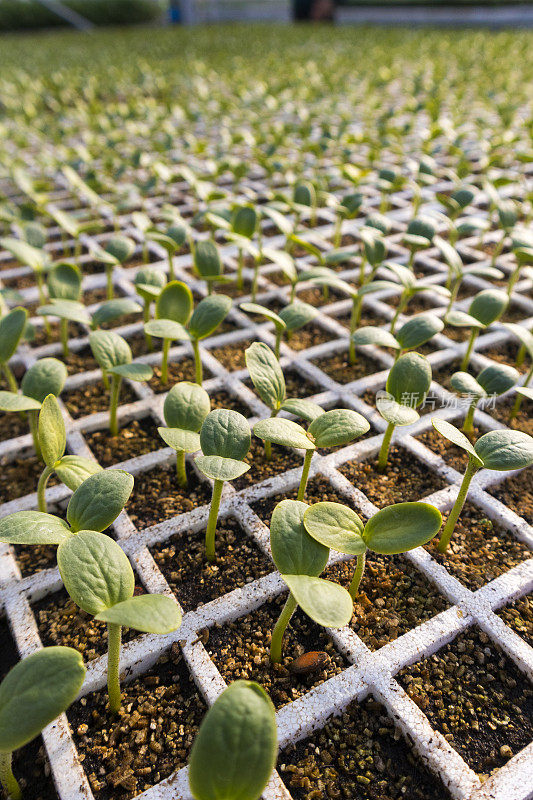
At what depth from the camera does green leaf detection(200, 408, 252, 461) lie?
1162 millimetres

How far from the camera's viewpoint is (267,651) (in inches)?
44.4

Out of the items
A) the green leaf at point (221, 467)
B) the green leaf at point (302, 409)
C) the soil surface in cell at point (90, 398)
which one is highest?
the green leaf at point (221, 467)

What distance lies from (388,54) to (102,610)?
28.7ft

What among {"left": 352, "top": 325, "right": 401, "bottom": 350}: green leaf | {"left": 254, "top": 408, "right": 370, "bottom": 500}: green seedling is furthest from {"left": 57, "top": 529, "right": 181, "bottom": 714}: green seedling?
{"left": 352, "top": 325, "right": 401, "bottom": 350}: green leaf

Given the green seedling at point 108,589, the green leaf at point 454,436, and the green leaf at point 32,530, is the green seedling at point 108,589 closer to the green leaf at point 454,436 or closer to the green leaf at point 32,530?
the green leaf at point 32,530

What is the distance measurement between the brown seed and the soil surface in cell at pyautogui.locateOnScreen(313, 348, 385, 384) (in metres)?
1.00

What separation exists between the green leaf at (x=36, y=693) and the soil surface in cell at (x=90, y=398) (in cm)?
108

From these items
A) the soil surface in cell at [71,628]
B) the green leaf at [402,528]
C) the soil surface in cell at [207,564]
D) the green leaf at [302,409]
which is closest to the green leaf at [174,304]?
the green leaf at [302,409]

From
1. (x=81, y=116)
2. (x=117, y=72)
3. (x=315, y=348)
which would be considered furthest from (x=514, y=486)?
(x=117, y=72)

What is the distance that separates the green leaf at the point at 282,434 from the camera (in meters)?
1.12

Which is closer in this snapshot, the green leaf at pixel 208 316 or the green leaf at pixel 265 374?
the green leaf at pixel 265 374

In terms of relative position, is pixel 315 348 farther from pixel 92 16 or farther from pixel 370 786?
pixel 92 16

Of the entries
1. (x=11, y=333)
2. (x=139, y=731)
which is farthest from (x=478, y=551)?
(x=11, y=333)

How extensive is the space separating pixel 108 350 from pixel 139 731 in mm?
898
